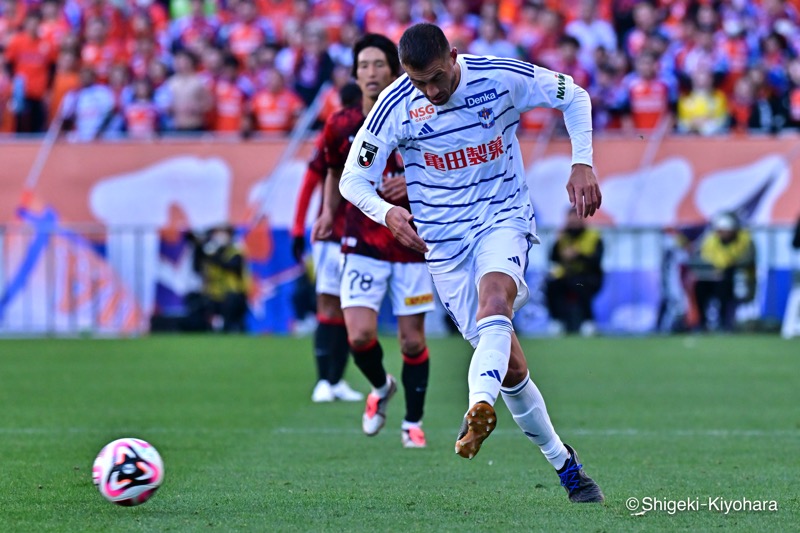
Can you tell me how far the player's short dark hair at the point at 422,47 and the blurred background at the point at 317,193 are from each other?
1246 centimetres

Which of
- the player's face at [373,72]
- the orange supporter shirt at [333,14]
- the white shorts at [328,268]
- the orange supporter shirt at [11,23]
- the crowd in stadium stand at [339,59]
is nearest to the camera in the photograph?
the player's face at [373,72]

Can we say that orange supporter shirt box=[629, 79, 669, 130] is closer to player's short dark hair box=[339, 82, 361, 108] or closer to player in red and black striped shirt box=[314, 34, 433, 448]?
player's short dark hair box=[339, 82, 361, 108]

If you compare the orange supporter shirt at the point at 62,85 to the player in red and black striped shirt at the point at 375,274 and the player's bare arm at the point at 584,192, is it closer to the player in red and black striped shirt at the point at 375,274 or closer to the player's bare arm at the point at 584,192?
the player in red and black striped shirt at the point at 375,274

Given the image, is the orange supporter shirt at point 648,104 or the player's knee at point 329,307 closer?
the player's knee at point 329,307

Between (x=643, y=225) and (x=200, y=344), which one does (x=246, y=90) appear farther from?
(x=643, y=225)

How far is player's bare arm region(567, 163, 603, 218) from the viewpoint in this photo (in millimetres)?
6316

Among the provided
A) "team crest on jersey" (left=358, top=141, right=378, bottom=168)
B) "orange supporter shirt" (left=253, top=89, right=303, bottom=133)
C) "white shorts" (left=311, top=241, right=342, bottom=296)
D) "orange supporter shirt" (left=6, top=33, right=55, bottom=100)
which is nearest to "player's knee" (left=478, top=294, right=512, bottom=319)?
"team crest on jersey" (left=358, top=141, right=378, bottom=168)

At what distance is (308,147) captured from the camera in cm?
1916

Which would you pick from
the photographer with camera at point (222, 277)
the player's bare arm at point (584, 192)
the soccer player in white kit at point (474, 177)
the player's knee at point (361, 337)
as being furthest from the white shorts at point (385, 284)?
the photographer with camera at point (222, 277)

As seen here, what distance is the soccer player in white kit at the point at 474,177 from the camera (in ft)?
21.4

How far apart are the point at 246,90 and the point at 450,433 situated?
11836mm

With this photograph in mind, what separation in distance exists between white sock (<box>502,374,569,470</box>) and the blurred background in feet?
39.8

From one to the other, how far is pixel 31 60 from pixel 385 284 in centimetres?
1340

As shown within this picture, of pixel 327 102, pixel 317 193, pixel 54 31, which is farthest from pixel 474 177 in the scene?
pixel 54 31
